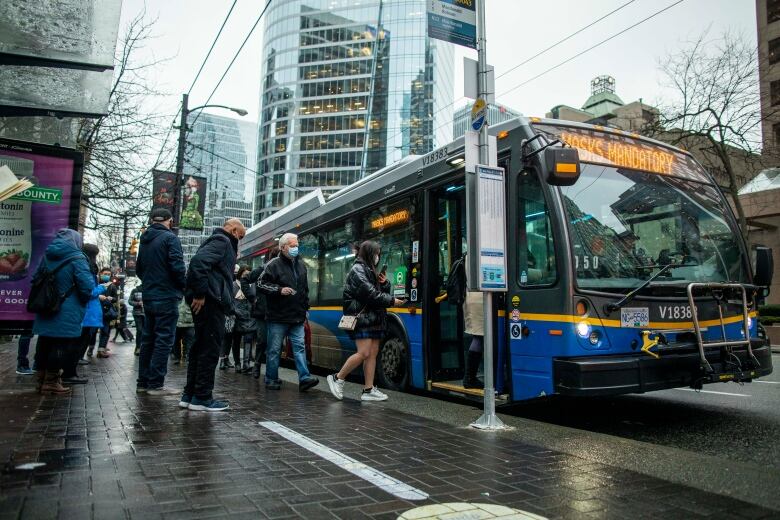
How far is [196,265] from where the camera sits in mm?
5352

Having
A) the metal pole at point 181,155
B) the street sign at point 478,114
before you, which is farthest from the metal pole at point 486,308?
the metal pole at point 181,155

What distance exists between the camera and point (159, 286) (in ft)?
20.3

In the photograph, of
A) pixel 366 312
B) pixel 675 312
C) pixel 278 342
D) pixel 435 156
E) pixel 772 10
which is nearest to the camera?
pixel 675 312

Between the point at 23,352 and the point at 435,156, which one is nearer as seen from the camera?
the point at 435,156

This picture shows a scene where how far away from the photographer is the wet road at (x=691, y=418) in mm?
4703

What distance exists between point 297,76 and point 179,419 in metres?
103

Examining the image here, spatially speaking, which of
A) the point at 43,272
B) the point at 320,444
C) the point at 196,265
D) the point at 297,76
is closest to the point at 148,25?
the point at 43,272

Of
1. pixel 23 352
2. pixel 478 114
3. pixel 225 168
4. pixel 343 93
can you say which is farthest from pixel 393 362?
pixel 343 93

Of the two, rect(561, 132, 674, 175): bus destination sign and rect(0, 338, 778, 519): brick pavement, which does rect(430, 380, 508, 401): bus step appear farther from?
rect(561, 132, 674, 175): bus destination sign

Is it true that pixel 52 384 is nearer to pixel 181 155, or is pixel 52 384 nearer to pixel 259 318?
pixel 259 318

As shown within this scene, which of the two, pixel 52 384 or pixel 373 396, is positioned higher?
pixel 52 384

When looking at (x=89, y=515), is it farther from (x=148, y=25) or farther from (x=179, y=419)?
(x=148, y=25)

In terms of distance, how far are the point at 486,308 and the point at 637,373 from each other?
1.43 metres

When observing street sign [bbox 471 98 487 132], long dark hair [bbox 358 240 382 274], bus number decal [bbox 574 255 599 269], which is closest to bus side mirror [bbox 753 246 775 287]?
bus number decal [bbox 574 255 599 269]
